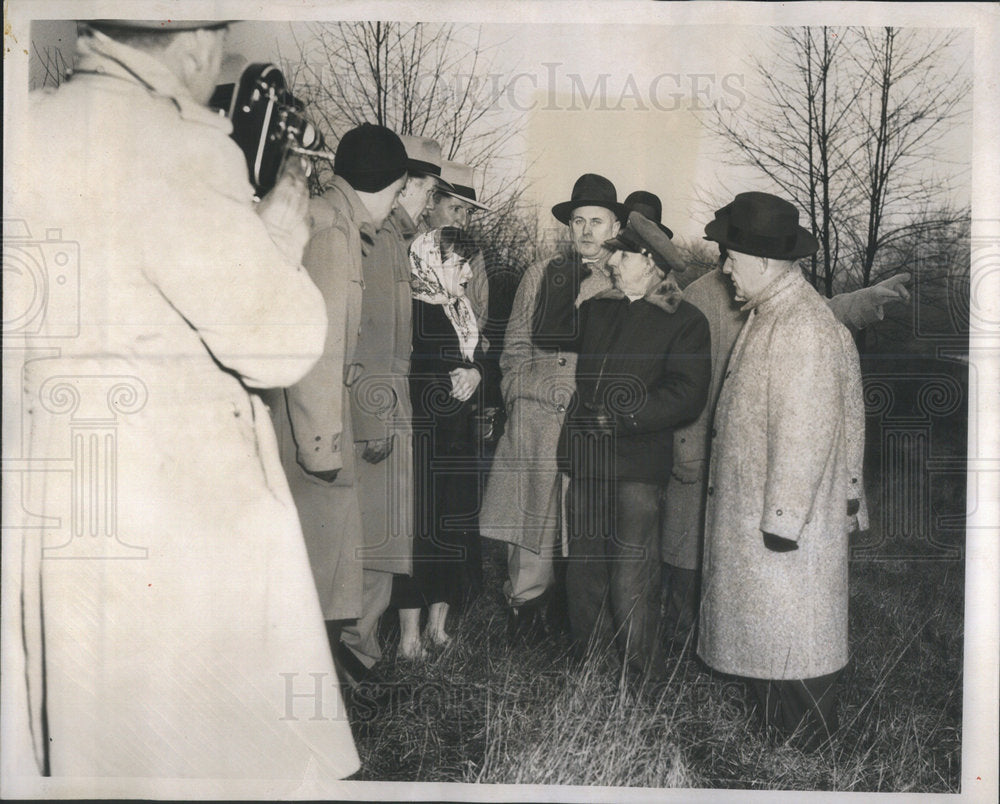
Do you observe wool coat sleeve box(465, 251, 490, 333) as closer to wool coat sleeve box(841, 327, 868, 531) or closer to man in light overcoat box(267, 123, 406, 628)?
man in light overcoat box(267, 123, 406, 628)

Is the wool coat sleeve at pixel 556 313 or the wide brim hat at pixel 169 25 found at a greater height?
the wide brim hat at pixel 169 25

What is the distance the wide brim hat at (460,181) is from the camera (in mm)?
3758

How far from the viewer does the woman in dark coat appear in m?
3.73

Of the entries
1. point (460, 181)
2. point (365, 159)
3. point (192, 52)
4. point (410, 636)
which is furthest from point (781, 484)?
point (192, 52)

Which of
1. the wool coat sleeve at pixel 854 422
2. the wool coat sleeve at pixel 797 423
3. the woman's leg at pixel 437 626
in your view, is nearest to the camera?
the wool coat sleeve at pixel 797 423

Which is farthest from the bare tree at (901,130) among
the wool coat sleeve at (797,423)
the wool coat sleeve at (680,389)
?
the wool coat sleeve at (680,389)

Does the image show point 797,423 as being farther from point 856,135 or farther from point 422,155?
point 422,155

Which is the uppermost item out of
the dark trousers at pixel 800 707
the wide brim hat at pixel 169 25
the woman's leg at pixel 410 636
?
the wide brim hat at pixel 169 25

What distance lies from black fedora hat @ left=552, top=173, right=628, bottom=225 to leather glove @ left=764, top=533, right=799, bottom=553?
4.16ft

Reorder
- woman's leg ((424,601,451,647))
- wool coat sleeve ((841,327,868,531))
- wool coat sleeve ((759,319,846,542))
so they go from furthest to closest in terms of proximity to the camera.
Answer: woman's leg ((424,601,451,647)) < wool coat sleeve ((841,327,868,531)) < wool coat sleeve ((759,319,846,542))

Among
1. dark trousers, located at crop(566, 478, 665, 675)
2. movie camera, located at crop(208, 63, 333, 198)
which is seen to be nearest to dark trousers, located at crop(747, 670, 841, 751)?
dark trousers, located at crop(566, 478, 665, 675)

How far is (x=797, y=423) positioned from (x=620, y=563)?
81 cm

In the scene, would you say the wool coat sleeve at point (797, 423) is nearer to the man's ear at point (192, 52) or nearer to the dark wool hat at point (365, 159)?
the dark wool hat at point (365, 159)

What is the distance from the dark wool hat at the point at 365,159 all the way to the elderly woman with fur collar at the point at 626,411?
0.71 meters
